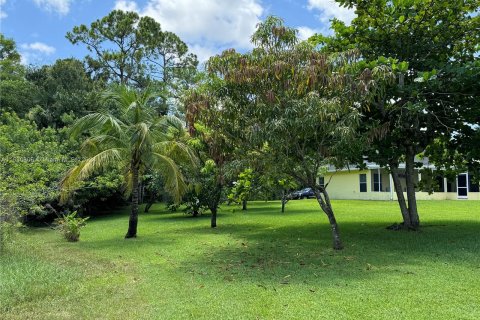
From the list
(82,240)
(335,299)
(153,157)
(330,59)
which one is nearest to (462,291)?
(335,299)

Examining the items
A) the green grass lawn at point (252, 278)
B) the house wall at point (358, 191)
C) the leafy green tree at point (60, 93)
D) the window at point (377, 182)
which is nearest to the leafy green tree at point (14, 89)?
the leafy green tree at point (60, 93)

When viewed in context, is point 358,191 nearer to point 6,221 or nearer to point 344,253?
point 344,253

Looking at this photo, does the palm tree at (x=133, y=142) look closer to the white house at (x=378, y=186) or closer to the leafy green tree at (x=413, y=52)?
the leafy green tree at (x=413, y=52)

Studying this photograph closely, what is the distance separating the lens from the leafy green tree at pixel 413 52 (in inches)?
460

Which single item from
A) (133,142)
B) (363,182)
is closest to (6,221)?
(133,142)

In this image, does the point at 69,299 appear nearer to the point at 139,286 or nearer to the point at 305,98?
the point at 139,286

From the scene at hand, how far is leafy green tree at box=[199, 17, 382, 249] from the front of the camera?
8.80 metres

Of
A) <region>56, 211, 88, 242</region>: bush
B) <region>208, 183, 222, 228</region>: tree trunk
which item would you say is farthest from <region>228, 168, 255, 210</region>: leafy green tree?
<region>56, 211, 88, 242</region>: bush

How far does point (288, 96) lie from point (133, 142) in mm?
6491

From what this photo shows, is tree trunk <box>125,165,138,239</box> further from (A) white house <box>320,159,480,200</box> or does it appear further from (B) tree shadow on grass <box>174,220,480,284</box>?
(A) white house <box>320,159,480,200</box>

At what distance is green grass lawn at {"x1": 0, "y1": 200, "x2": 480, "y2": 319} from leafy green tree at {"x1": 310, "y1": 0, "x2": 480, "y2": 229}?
311 cm

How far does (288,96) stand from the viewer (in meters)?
9.41

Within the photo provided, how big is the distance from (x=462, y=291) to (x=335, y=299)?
193 centimetres

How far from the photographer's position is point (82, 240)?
14.8 meters
